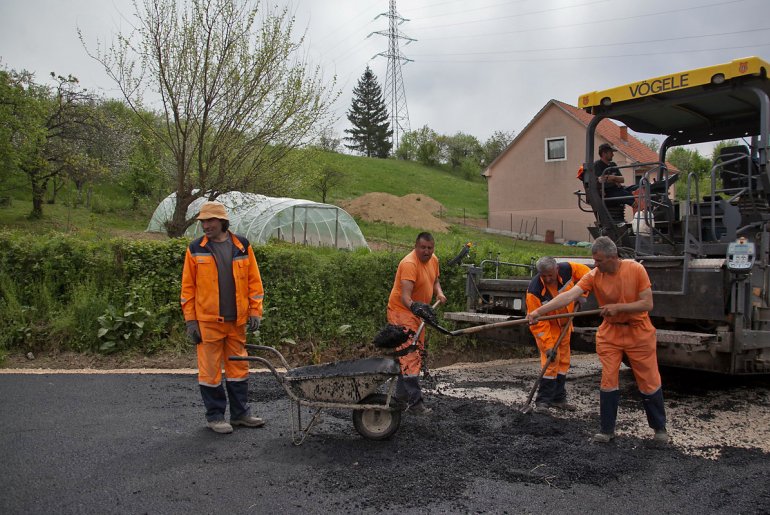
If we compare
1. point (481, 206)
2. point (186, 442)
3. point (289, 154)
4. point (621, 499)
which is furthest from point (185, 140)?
point (481, 206)

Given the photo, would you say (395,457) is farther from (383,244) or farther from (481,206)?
(481,206)

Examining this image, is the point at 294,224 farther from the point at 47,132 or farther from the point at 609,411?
the point at 609,411

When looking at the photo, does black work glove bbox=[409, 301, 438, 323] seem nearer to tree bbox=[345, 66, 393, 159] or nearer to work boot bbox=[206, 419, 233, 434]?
work boot bbox=[206, 419, 233, 434]

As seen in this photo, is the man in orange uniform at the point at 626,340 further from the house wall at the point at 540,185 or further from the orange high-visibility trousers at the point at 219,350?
the house wall at the point at 540,185

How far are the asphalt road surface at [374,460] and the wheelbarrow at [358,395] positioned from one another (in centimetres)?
13

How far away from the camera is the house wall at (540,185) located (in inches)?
1273

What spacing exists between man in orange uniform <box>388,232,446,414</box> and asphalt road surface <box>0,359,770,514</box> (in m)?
0.21

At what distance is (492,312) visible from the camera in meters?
7.68

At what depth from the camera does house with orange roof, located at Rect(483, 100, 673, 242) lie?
32.2m

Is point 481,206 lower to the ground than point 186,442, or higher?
higher

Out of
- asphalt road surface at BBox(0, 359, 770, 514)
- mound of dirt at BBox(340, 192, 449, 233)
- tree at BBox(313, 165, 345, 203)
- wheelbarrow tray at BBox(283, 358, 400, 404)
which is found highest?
tree at BBox(313, 165, 345, 203)

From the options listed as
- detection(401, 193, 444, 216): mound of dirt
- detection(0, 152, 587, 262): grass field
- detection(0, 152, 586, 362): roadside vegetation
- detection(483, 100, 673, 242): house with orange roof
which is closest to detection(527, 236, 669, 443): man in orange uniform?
detection(0, 152, 587, 262): grass field

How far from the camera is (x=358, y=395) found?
4676mm

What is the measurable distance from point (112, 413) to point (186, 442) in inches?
43.1
